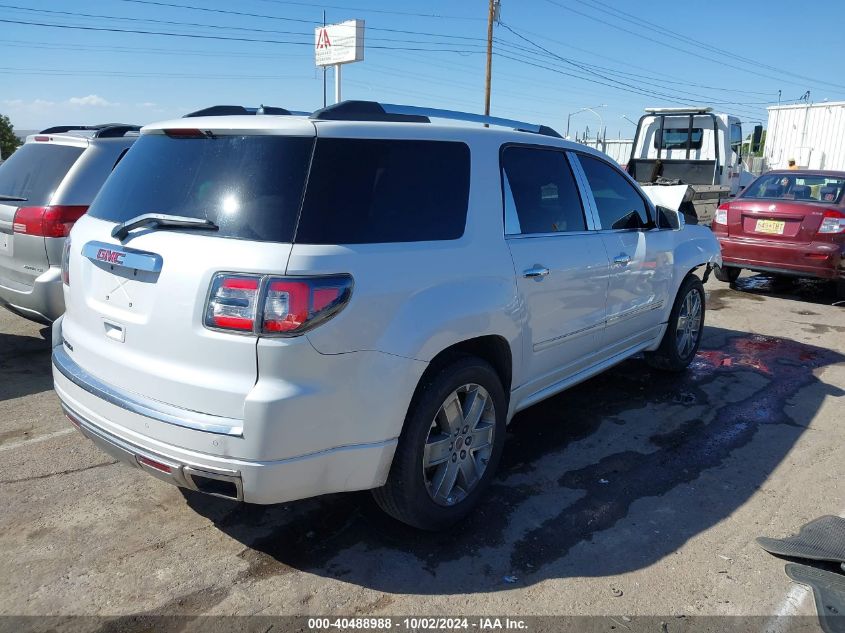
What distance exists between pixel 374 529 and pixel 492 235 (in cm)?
156

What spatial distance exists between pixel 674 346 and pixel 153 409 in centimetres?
428

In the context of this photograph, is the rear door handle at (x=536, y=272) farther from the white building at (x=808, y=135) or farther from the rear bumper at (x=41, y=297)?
the white building at (x=808, y=135)

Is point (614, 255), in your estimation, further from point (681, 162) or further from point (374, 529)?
point (681, 162)

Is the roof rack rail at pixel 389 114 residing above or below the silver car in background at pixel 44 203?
above

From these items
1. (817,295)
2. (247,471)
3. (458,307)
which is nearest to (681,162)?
(817,295)

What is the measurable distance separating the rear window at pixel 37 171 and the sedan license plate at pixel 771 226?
8.14m

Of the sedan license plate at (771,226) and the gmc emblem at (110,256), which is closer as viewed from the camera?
the gmc emblem at (110,256)

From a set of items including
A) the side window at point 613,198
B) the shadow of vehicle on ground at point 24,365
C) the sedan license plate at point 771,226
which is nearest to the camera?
the side window at point 613,198

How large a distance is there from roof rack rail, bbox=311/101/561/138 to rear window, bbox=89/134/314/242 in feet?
0.87

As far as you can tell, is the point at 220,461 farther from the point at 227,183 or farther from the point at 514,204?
the point at 514,204

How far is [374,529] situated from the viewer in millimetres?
3303

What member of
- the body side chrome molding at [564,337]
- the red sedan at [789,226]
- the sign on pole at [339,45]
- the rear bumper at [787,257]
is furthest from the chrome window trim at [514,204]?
the sign on pole at [339,45]

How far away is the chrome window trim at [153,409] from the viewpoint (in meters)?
2.50

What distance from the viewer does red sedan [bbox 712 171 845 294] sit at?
848 centimetres
